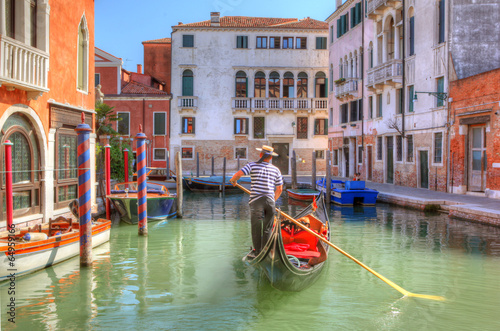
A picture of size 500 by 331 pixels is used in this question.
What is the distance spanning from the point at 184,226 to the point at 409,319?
6.24m

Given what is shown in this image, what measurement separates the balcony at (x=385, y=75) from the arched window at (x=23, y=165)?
11.6 meters

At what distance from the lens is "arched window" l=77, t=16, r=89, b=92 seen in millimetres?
9391

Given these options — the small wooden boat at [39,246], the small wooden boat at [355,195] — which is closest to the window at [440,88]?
the small wooden boat at [355,195]

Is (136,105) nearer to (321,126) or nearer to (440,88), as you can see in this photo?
(321,126)

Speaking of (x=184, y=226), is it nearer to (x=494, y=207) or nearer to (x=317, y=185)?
(x=494, y=207)

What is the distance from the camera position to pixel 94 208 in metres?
10.0

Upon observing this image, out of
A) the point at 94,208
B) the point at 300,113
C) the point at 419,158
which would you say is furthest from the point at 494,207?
the point at 300,113

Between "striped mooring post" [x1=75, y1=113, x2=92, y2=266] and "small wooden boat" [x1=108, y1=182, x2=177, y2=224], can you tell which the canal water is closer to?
"striped mooring post" [x1=75, y1=113, x2=92, y2=266]

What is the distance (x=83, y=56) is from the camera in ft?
31.3

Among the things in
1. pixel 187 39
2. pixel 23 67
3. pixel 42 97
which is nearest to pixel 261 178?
pixel 23 67

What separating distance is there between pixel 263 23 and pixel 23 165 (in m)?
20.1

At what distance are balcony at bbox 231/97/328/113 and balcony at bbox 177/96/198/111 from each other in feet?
6.02

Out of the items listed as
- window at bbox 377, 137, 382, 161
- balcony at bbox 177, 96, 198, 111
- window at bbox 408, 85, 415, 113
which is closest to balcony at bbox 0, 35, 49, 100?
window at bbox 408, 85, 415, 113

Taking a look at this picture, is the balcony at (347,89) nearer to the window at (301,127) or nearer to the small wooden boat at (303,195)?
the window at (301,127)
